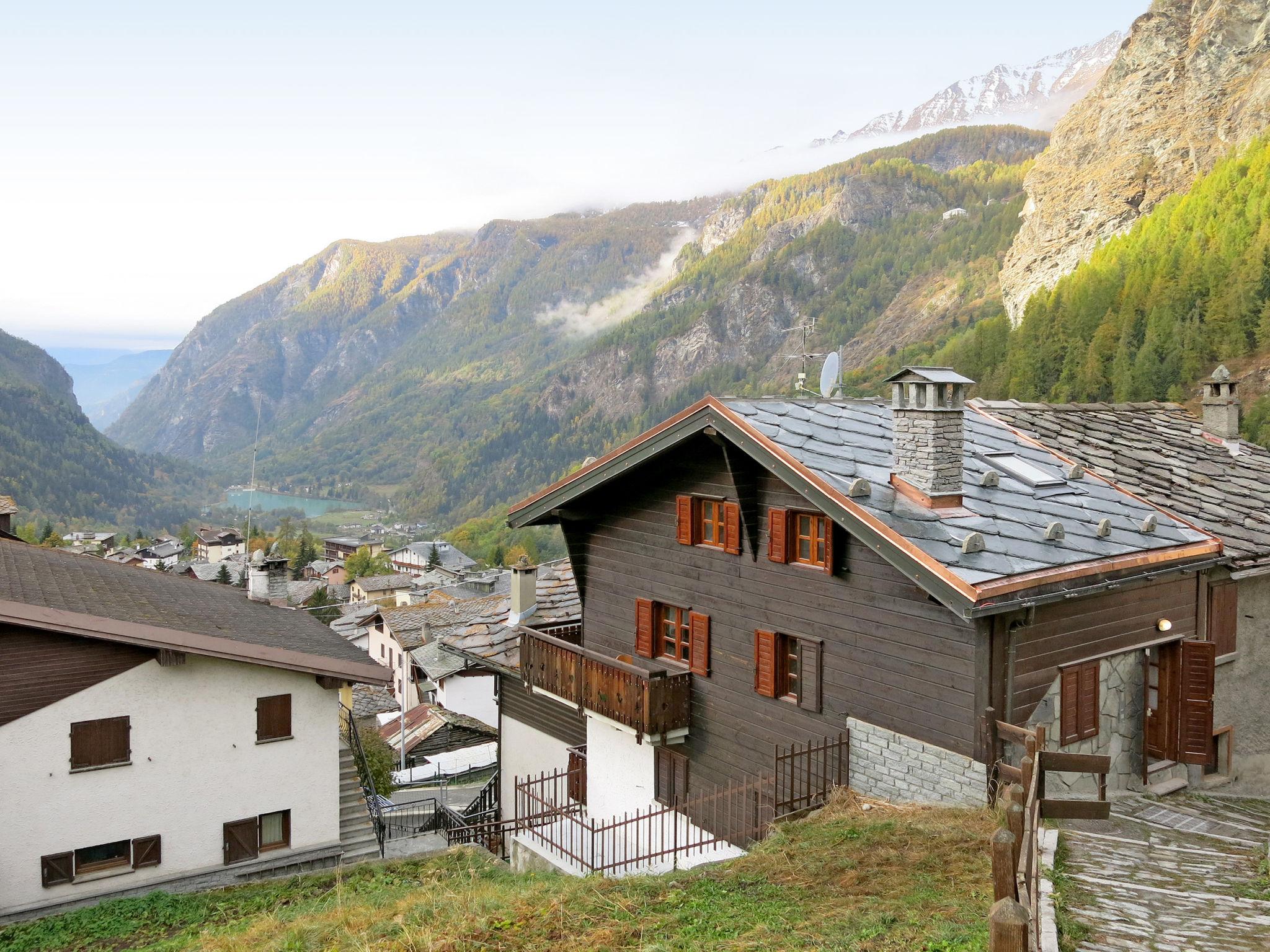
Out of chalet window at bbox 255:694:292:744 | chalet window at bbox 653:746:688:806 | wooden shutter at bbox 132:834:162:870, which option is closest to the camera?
chalet window at bbox 653:746:688:806

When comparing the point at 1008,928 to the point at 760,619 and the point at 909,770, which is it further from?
the point at 760,619

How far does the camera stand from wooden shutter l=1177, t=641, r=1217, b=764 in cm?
1353

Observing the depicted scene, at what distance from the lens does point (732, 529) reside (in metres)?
15.2

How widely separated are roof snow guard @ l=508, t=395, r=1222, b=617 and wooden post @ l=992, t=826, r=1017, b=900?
6.13 meters

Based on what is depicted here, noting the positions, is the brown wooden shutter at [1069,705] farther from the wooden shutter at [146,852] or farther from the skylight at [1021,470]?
the wooden shutter at [146,852]

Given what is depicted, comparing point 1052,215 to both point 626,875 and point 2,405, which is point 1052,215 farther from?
point 2,405

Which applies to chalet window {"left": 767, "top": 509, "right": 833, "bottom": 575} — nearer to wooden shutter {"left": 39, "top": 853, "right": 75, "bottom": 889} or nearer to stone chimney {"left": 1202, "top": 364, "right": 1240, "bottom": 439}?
stone chimney {"left": 1202, "top": 364, "right": 1240, "bottom": 439}

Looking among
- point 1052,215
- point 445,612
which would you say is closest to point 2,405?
point 445,612

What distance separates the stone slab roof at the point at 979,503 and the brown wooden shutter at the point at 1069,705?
1.53 m

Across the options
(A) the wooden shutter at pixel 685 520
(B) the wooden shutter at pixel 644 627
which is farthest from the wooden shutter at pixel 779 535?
(B) the wooden shutter at pixel 644 627

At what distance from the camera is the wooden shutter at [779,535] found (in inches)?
565

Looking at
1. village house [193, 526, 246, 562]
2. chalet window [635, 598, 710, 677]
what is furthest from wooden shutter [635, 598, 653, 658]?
village house [193, 526, 246, 562]

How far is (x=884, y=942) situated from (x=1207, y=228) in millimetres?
102911

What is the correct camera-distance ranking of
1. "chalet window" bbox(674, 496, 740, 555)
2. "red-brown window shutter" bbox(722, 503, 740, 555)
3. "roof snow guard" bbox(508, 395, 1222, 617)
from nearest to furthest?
"roof snow guard" bbox(508, 395, 1222, 617), "red-brown window shutter" bbox(722, 503, 740, 555), "chalet window" bbox(674, 496, 740, 555)
